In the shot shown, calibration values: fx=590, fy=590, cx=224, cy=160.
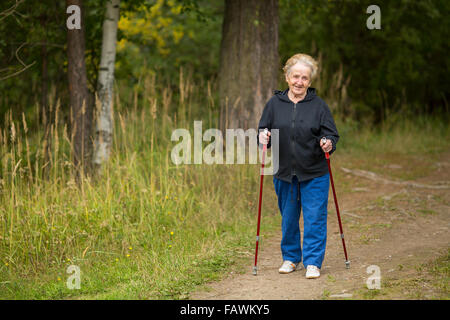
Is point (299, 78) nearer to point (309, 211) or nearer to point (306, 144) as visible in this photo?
point (306, 144)

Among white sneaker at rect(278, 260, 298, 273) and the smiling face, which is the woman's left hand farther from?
white sneaker at rect(278, 260, 298, 273)

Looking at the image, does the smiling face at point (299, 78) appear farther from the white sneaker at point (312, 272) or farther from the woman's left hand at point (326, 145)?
the white sneaker at point (312, 272)

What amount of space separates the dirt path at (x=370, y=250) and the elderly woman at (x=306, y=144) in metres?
0.34

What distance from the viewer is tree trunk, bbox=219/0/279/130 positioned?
30.2 feet

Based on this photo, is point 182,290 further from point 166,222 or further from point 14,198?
point 14,198

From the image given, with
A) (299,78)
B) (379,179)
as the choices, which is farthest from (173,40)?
(299,78)

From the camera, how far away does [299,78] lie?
489 centimetres

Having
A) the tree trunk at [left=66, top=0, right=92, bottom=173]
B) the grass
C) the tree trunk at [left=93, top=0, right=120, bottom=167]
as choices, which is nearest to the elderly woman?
the grass

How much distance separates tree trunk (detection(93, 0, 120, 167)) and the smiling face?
3745mm

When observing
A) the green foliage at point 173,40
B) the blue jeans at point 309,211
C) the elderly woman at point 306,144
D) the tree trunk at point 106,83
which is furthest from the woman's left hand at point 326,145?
the green foliage at point 173,40

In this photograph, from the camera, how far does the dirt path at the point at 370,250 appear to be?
4539mm

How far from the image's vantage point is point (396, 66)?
13.8 m

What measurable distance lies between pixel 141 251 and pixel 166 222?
0.72 metres
